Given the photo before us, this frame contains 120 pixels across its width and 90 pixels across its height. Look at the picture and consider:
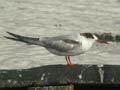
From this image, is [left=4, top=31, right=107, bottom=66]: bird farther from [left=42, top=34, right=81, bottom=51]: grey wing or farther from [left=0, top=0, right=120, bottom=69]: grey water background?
[left=0, top=0, right=120, bottom=69]: grey water background

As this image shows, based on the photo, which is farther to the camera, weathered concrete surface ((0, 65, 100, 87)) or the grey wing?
the grey wing

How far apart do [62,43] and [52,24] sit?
5.64 metres

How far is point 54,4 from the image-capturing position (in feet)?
52.5

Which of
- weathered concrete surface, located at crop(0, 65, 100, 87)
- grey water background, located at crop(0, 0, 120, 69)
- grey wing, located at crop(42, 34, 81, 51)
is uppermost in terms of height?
grey wing, located at crop(42, 34, 81, 51)

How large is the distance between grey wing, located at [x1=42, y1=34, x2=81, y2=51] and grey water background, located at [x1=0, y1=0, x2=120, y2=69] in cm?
201

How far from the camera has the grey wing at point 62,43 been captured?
26.6 ft

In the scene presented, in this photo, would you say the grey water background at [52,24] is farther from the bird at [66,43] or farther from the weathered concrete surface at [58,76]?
the weathered concrete surface at [58,76]

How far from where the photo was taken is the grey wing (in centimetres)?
810

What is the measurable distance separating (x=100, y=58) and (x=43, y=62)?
3.72 feet

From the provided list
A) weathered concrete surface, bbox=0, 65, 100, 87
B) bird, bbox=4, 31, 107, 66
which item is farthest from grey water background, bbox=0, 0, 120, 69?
weathered concrete surface, bbox=0, 65, 100, 87

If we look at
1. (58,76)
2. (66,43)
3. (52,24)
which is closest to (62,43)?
(66,43)

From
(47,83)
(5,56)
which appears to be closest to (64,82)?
(47,83)

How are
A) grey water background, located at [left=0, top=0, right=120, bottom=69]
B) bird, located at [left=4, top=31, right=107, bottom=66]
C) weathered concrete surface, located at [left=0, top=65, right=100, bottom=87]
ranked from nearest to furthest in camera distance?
weathered concrete surface, located at [left=0, top=65, right=100, bottom=87]
bird, located at [left=4, top=31, right=107, bottom=66]
grey water background, located at [left=0, top=0, right=120, bottom=69]

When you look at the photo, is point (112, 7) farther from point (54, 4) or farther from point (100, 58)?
point (100, 58)
